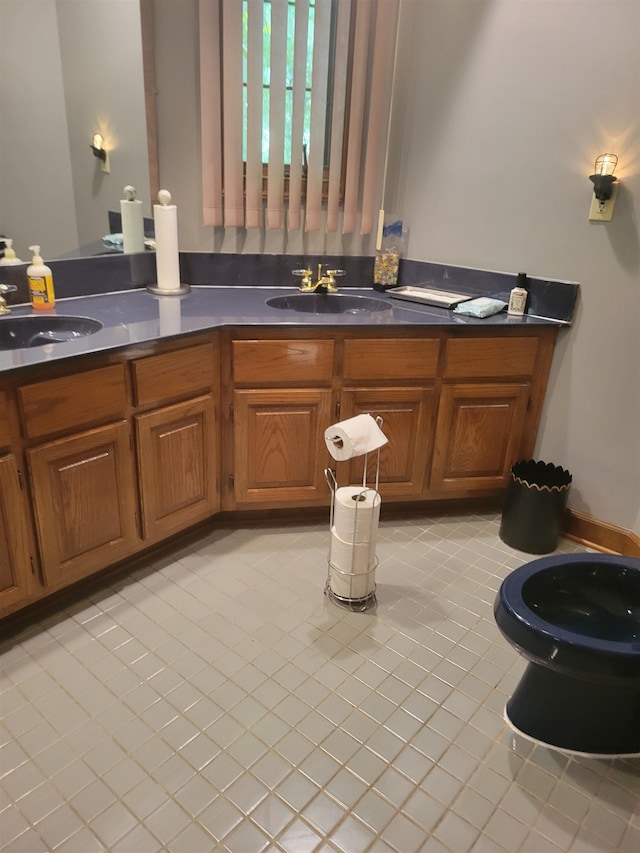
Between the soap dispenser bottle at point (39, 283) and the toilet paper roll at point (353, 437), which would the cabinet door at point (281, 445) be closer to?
the toilet paper roll at point (353, 437)

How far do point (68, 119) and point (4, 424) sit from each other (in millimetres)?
1128

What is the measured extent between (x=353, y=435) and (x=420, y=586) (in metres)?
0.67

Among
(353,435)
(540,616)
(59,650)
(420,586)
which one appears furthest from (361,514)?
(59,650)

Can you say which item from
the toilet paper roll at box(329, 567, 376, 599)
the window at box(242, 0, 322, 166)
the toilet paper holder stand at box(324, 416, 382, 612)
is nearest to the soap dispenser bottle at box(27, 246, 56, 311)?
the window at box(242, 0, 322, 166)

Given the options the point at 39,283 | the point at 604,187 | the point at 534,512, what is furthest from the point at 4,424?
the point at 604,187

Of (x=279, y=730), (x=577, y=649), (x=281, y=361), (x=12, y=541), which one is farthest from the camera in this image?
(x=281, y=361)

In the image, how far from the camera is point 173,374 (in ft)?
6.50

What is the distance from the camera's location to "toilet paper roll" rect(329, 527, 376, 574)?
1.93 metres

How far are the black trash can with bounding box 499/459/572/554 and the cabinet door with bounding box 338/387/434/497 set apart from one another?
1.17 feet

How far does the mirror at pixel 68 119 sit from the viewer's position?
1.90 meters

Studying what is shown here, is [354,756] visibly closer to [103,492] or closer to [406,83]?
[103,492]

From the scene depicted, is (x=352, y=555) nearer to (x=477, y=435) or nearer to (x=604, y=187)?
(x=477, y=435)

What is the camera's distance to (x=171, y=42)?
2.27 meters

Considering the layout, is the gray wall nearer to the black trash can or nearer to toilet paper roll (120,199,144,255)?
the black trash can
